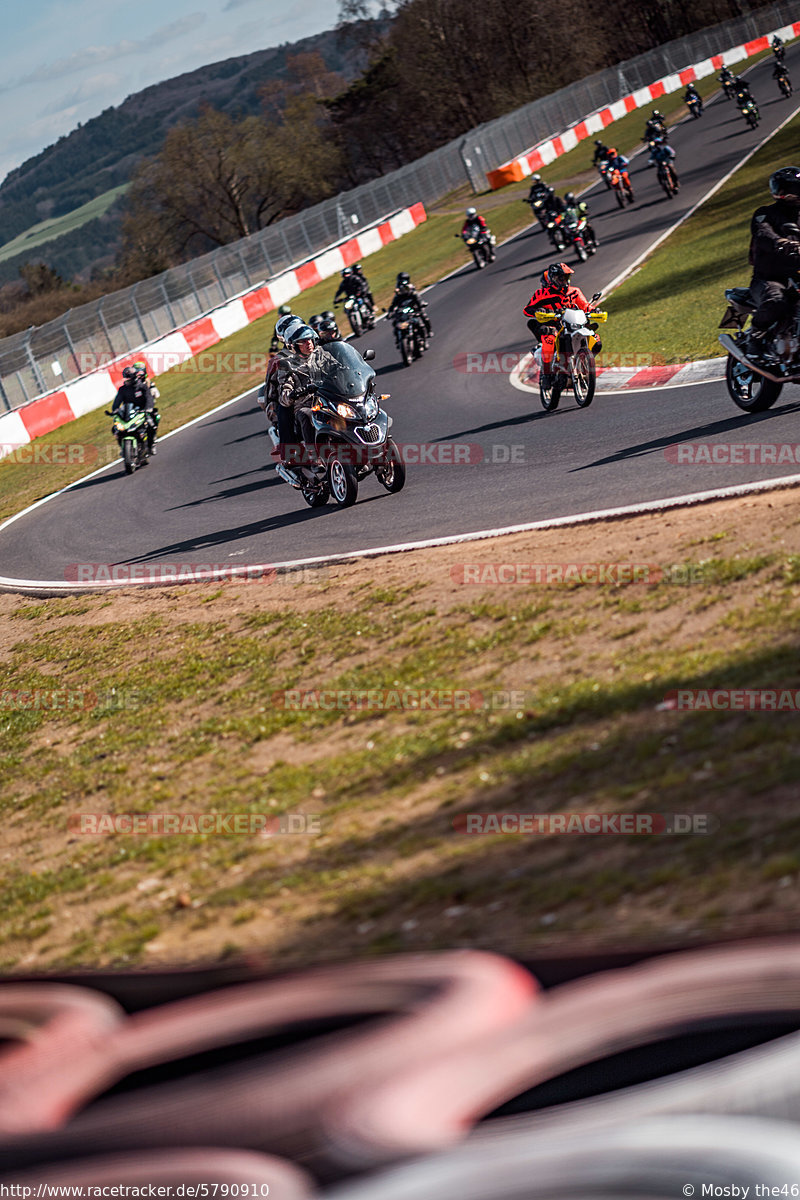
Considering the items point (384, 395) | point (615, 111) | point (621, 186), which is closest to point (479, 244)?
point (621, 186)

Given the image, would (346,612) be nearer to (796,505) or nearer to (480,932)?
(796,505)

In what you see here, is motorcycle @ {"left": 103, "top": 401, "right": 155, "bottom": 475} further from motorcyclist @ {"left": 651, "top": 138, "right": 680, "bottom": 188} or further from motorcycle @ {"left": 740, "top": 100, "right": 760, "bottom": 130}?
motorcycle @ {"left": 740, "top": 100, "right": 760, "bottom": 130}

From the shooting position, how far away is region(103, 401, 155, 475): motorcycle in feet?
72.5

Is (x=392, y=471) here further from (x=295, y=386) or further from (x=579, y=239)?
(x=579, y=239)

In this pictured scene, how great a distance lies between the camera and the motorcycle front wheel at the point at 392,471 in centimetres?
1320

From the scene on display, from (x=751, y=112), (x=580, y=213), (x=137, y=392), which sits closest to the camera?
(x=137, y=392)

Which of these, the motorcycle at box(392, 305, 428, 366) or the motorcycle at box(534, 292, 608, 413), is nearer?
the motorcycle at box(534, 292, 608, 413)

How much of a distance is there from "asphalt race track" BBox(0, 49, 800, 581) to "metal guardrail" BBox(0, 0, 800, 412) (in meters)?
9.08

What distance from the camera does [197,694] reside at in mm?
8867

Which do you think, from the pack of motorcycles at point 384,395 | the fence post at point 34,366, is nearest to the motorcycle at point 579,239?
the pack of motorcycles at point 384,395

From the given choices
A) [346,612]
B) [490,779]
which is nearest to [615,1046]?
[490,779]

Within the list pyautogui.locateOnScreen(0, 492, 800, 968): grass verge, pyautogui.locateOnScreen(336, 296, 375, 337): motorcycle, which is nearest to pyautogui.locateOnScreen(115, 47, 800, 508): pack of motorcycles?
pyautogui.locateOnScreen(0, 492, 800, 968): grass verge

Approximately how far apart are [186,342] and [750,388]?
27193 millimetres

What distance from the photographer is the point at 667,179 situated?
33.1 m
